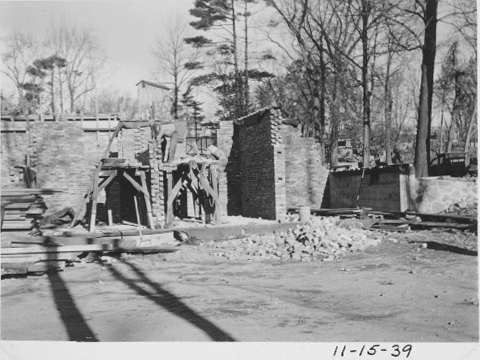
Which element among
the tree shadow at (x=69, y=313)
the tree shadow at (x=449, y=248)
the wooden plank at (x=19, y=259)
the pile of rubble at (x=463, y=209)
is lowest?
the tree shadow at (x=69, y=313)

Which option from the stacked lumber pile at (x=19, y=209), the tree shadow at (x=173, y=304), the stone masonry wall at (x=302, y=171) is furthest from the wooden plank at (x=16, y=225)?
the stone masonry wall at (x=302, y=171)

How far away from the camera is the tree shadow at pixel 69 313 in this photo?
518 cm

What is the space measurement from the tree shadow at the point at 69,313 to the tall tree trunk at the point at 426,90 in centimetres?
1226

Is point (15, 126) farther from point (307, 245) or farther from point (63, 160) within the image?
point (307, 245)

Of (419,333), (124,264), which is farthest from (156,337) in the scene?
(124,264)

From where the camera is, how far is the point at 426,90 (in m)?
15.7

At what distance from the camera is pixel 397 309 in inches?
235

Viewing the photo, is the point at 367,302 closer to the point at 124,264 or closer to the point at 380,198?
the point at 124,264

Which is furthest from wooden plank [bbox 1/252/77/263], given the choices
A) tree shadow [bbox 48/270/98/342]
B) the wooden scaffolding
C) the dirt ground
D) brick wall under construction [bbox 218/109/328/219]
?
brick wall under construction [bbox 218/109/328/219]

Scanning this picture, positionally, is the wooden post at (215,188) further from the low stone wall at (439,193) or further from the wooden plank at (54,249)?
the low stone wall at (439,193)

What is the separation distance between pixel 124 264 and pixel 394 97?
2661 cm

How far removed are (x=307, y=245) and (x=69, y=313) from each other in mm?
5890

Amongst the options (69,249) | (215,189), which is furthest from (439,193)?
(69,249)
